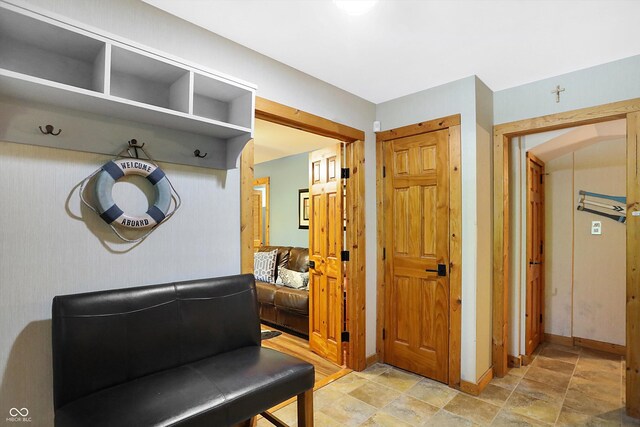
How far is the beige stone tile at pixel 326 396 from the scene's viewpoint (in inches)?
95.1

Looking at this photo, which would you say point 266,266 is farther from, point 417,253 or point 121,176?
point 121,176

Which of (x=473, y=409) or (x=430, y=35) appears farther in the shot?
(x=473, y=409)

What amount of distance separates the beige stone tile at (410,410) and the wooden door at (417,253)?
421 millimetres

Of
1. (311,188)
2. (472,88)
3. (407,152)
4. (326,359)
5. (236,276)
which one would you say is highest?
(472,88)

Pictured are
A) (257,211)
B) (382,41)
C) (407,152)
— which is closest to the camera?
(382,41)

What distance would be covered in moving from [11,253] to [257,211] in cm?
466

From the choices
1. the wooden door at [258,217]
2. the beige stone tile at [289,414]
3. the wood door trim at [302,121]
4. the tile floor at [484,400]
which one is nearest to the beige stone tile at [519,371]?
the tile floor at [484,400]

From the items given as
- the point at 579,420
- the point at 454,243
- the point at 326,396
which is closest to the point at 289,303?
the point at 326,396

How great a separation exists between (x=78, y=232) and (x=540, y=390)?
132 inches

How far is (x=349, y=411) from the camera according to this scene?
2324 mm

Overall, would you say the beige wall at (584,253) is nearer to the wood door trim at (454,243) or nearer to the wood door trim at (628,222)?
the wood door trim at (628,222)

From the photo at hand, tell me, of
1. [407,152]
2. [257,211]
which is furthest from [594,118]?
[257,211]

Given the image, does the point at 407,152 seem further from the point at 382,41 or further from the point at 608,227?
the point at 608,227

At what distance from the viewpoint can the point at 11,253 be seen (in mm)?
1387
